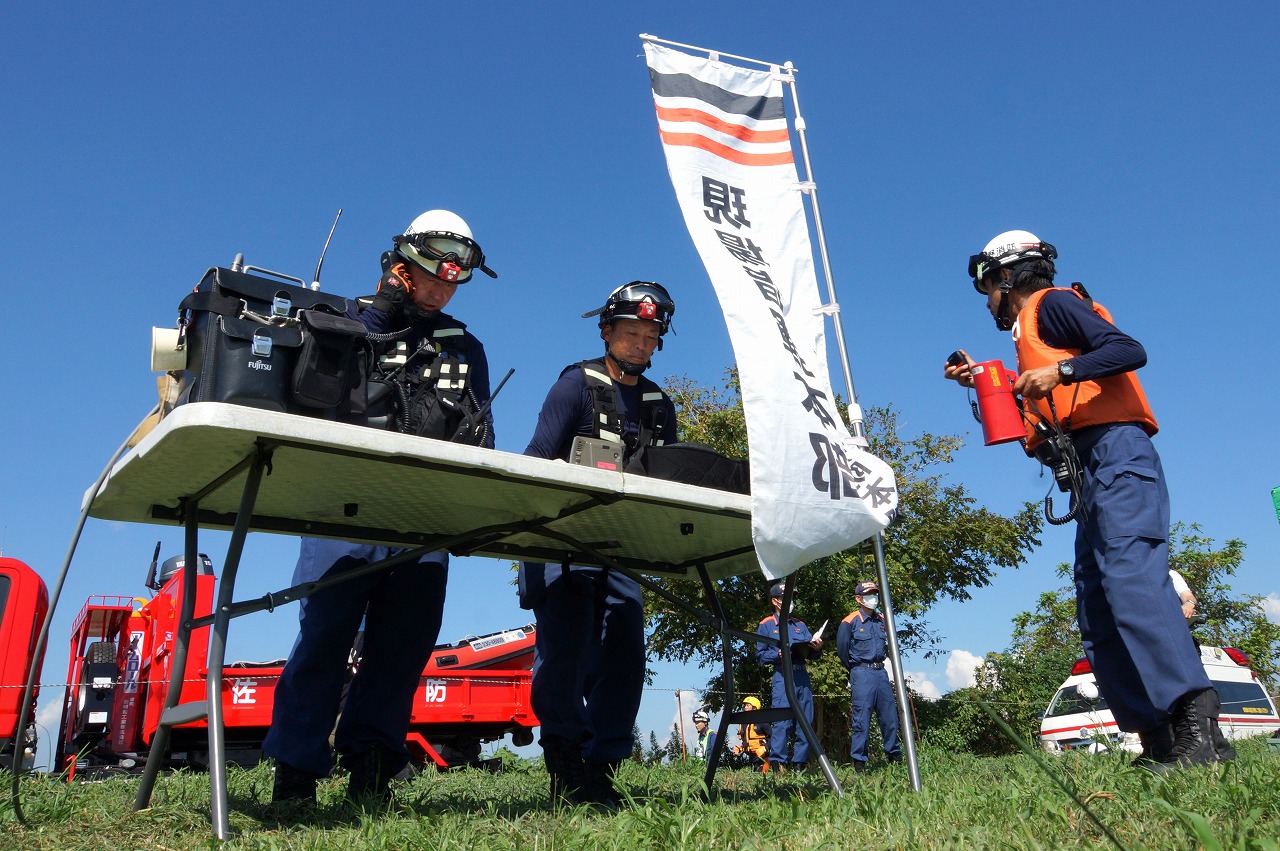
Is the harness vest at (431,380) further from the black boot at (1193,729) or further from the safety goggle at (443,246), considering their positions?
the black boot at (1193,729)

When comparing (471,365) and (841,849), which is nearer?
(841,849)

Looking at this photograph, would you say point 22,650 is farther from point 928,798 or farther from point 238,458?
point 928,798

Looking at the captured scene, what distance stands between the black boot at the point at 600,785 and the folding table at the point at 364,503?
1.35 feet

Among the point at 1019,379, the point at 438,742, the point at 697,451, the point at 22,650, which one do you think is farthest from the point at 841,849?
the point at 438,742

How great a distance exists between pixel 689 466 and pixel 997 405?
4.43 feet

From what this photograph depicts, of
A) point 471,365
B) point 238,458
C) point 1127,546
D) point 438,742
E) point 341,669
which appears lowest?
point 438,742

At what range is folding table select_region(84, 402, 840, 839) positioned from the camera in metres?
2.54

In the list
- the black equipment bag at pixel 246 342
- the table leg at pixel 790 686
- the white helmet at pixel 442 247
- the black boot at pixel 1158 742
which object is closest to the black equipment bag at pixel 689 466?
the table leg at pixel 790 686

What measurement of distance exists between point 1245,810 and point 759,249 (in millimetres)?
2540

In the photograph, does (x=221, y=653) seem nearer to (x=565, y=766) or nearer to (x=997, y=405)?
(x=565, y=766)

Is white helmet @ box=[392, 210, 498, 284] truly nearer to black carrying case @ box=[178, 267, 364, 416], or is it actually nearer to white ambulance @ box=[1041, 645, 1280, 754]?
black carrying case @ box=[178, 267, 364, 416]

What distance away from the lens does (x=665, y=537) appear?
3.87 m

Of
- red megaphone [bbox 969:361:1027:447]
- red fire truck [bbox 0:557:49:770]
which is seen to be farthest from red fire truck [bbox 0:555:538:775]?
red megaphone [bbox 969:361:1027:447]

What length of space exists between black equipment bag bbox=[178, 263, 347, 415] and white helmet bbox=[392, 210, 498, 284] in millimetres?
1038
